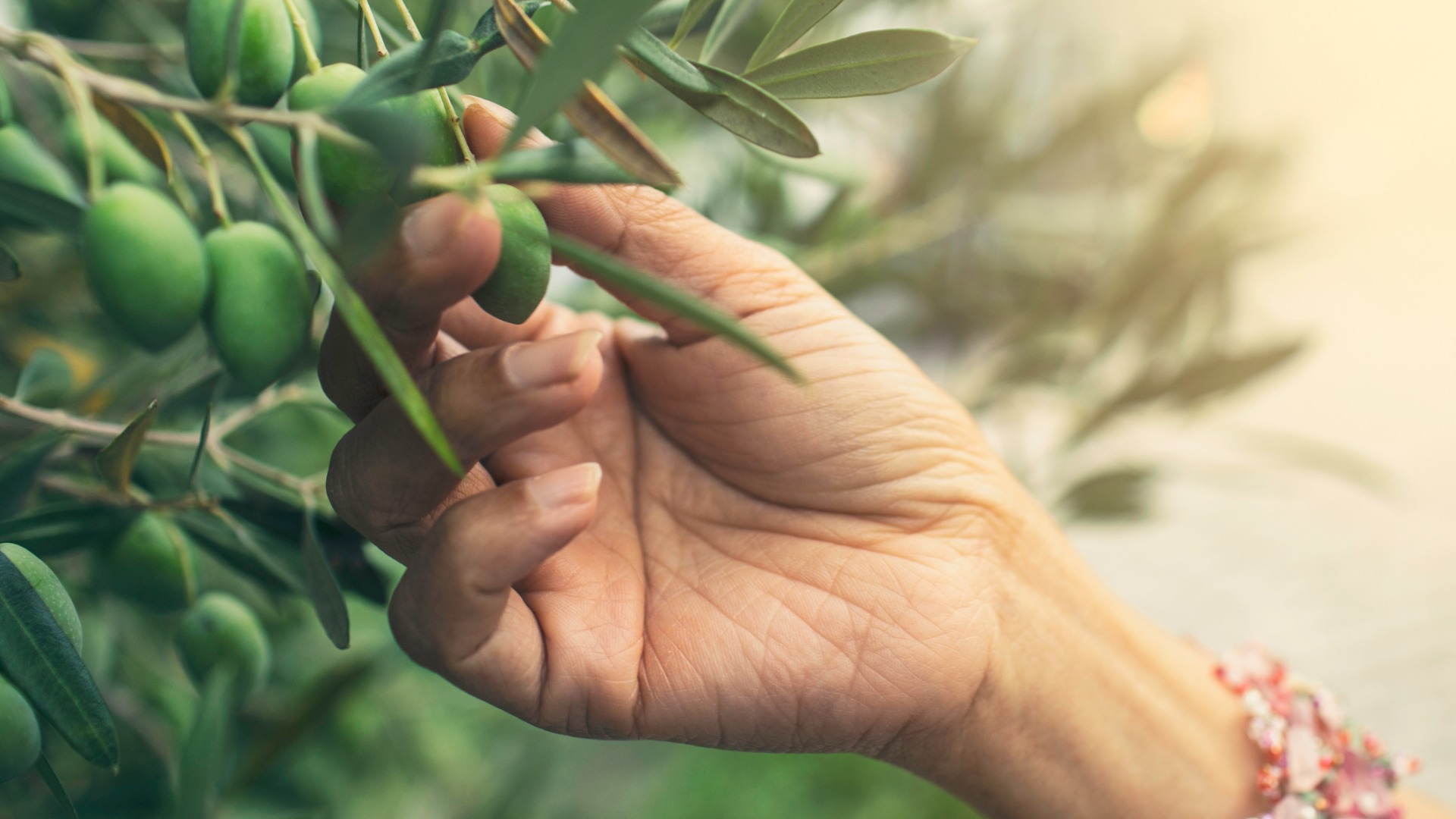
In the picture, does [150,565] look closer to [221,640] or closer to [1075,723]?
[221,640]

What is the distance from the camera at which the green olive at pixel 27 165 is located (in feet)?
1.24

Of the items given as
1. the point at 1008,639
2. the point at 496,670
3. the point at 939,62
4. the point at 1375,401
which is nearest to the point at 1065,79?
the point at 1375,401

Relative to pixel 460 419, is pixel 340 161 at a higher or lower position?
higher

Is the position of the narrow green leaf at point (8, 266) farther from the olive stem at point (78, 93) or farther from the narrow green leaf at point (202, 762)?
the narrow green leaf at point (202, 762)

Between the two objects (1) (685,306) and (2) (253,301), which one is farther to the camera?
(2) (253,301)

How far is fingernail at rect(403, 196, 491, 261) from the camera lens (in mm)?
292

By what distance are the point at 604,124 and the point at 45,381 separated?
356 millimetres

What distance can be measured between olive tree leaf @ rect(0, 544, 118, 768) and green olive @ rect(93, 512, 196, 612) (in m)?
0.13

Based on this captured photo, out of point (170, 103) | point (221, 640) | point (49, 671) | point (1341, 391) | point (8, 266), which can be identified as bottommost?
point (1341, 391)

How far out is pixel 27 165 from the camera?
384mm

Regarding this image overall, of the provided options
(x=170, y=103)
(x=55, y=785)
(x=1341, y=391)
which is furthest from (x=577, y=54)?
(x=1341, y=391)

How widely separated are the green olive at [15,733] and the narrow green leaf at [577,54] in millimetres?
293

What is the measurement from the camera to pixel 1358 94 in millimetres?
2145

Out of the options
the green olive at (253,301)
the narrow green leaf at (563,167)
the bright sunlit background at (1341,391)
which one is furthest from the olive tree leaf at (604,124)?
the bright sunlit background at (1341,391)
